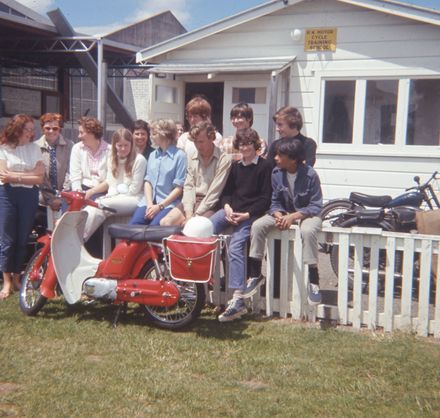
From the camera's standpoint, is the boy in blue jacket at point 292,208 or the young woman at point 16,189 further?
the young woman at point 16,189

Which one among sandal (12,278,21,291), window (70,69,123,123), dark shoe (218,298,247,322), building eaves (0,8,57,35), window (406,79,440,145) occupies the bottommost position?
sandal (12,278,21,291)

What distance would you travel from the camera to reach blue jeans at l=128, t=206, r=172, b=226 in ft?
18.0

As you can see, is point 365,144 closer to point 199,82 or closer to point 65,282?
point 199,82

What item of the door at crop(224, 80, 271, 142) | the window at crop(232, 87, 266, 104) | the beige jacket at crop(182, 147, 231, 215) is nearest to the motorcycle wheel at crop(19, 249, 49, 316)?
the beige jacket at crop(182, 147, 231, 215)

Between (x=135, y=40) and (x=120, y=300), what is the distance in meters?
26.4

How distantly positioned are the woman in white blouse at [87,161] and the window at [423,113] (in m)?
5.32

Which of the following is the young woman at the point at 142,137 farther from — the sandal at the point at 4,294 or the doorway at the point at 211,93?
the doorway at the point at 211,93

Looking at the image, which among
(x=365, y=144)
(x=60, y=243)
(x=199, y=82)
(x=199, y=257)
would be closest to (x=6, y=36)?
(x=199, y=82)

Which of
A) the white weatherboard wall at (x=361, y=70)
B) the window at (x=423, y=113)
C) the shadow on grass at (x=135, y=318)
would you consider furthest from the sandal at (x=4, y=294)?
the window at (x=423, y=113)

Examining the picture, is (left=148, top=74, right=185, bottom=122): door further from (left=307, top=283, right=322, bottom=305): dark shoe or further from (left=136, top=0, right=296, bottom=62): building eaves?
(left=307, top=283, right=322, bottom=305): dark shoe

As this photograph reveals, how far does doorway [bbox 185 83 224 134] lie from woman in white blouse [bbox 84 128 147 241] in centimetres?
591

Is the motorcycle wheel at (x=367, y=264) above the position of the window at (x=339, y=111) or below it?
below

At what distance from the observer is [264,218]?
514 centimetres

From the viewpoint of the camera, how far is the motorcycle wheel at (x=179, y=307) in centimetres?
484
